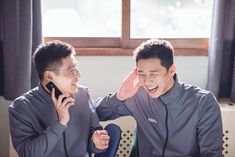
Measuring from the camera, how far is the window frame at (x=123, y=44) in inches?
102

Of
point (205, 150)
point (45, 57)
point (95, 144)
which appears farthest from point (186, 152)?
point (45, 57)

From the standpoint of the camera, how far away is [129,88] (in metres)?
2.01

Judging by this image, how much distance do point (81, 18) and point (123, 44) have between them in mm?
340


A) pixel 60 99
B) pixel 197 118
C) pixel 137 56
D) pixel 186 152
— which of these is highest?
pixel 137 56

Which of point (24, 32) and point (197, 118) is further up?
point (24, 32)

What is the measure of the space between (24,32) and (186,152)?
3.89 feet

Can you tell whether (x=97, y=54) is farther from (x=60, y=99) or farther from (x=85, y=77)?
(x=60, y=99)

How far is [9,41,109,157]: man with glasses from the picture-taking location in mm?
1742

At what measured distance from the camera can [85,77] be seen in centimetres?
265

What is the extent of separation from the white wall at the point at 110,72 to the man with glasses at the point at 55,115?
652 millimetres

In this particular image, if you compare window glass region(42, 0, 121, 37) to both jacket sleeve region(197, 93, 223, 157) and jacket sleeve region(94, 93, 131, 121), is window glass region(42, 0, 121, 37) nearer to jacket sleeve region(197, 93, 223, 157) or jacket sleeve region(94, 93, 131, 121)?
jacket sleeve region(94, 93, 131, 121)

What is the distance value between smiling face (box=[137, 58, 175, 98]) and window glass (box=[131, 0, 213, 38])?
0.78 meters

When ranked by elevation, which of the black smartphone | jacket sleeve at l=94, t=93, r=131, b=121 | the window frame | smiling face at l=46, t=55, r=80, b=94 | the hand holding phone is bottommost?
jacket sleeve at l=94, t=93, r=131, b=121

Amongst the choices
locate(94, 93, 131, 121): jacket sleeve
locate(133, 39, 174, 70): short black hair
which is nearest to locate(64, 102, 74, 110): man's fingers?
locate(94, 93, 131, 121): jacket sleeve
